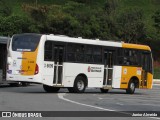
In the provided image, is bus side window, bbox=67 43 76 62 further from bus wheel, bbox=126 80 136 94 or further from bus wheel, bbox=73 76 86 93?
bus wheel, bbox=126 80 136 94

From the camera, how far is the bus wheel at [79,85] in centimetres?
2934

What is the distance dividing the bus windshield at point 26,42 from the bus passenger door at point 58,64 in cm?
117

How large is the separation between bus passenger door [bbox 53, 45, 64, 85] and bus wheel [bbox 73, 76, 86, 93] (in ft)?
3.95

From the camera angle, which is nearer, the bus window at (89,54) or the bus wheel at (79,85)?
the bus wheel at (79,85)

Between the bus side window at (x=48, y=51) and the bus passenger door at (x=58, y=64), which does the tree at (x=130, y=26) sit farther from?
the bus side window at (x=48, y=51)

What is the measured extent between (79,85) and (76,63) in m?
1.24

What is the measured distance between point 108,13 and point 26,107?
4951cm

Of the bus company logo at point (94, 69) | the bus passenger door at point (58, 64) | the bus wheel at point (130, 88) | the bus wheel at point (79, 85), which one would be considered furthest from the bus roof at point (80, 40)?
the bus wheel at point (130, 88)

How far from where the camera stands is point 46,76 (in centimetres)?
2756

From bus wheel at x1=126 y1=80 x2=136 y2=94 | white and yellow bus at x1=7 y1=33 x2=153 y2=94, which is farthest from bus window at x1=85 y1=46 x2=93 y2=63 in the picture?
bus wheel at x1=126 y1=80 x2=136 y2=94

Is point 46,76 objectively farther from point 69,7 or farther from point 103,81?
point 69,7

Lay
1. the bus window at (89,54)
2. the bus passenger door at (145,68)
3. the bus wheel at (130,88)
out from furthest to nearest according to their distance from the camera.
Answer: the bus passenger door at (145,68) < the bus wheel at (130,88) < the bus window at (89,54)

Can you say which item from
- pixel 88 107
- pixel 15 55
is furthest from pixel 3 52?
pixel 88 107

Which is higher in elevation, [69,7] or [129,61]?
[69,7]
